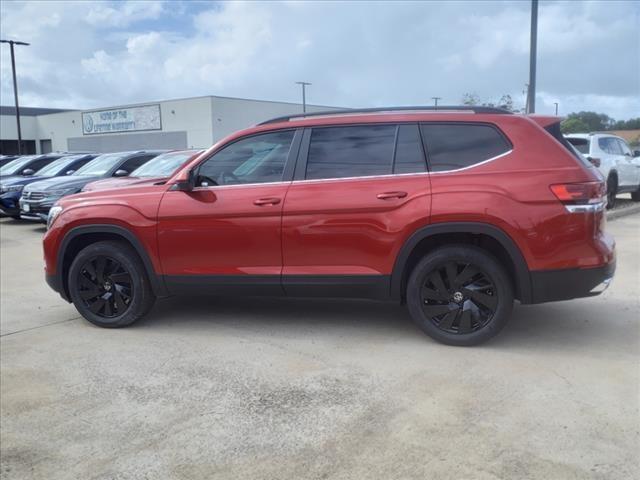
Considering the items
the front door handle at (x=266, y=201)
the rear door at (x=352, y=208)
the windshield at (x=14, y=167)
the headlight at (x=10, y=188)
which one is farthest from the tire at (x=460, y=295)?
the windshield at (x=14, y=167)

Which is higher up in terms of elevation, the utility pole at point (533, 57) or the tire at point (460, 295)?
the utility pole at point (533, 57)

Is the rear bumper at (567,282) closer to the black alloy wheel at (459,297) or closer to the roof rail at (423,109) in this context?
the black alloy wheel at (459,297)

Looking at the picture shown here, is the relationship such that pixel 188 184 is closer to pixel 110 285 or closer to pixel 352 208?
pixel 110 285

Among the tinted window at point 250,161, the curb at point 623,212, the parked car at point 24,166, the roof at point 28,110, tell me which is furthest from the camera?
the roof at point 28,110

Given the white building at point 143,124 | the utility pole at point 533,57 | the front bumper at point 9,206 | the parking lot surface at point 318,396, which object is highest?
the white building at point 143,124

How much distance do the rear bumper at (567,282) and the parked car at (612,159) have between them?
8385mm

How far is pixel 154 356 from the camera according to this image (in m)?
4.71

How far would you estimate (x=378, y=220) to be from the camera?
461 centimetres

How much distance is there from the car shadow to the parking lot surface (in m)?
0.03

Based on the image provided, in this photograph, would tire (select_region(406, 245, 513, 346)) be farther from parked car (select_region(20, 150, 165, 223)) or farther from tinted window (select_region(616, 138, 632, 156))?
tinted window (select_region(616, 138, 632, 156))

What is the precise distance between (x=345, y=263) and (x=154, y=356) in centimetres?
164

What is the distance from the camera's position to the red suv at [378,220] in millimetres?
4387

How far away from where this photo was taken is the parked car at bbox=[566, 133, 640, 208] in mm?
12688

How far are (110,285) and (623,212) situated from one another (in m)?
11.3
